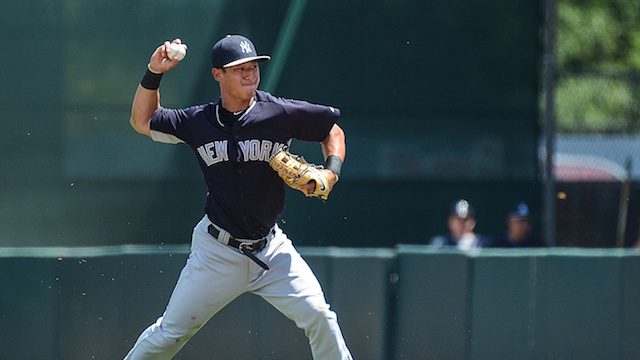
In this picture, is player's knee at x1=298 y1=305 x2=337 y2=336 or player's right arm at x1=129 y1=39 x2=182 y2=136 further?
player's right arm at x1=129 y1=39 x2=182 y2=136

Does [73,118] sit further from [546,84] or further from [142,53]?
[546,84]

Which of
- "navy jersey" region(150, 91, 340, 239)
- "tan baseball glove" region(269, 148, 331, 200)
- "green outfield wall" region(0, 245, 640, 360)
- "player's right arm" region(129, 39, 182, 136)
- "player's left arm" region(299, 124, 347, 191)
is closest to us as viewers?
"tan baseball glove" region(269, 148, 331, 200)

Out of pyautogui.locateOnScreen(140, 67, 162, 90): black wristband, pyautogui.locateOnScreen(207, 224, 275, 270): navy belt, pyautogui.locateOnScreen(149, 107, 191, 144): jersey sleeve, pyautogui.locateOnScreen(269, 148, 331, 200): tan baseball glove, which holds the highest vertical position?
pyautogui.locateOnScreen(140, 67, 162, 90): black wristband

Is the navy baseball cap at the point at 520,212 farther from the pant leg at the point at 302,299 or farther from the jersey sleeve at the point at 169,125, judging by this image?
the jersey sleeve at the point at 169,125

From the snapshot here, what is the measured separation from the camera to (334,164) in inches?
198

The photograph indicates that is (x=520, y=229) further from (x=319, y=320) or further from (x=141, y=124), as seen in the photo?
(x=141, y=124)

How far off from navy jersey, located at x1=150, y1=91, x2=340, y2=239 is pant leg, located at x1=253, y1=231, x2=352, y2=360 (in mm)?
197

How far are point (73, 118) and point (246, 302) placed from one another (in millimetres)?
1883

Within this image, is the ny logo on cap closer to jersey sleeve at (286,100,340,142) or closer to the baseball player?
the baseball player

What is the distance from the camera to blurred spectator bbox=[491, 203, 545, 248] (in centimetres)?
762

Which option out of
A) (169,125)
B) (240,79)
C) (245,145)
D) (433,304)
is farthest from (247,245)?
(433,304)

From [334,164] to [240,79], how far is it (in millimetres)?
658

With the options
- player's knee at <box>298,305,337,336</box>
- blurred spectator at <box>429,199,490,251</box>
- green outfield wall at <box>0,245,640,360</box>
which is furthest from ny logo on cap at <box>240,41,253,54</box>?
blurred spectator at <box>429,199,490,251</box>

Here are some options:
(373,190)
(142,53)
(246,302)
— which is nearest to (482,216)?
(373,190)
